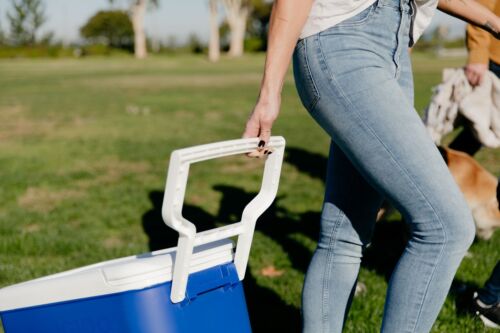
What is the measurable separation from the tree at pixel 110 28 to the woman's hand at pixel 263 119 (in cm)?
8421

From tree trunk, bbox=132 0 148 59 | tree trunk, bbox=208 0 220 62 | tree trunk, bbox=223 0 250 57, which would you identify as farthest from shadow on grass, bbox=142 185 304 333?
tree trunk, bbox=223 0 250 57

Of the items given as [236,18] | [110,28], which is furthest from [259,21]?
[236,18]

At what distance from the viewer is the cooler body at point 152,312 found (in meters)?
1.54

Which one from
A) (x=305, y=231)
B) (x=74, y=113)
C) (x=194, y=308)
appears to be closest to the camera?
(x=194, y=308)

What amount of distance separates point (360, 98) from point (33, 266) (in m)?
2.57

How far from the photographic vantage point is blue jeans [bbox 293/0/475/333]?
1710 mm

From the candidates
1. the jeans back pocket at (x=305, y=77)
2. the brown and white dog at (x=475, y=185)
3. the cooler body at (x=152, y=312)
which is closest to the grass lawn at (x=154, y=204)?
the brown and white dog at (x=475, y=185)

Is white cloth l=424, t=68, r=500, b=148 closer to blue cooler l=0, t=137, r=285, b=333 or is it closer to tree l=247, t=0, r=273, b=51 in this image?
blue cooler l=0, t=137, r=285, b=333

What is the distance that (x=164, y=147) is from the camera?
8.03m

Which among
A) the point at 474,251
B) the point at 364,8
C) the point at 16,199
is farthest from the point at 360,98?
the point at 16,199

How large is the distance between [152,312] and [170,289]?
0.07 metres

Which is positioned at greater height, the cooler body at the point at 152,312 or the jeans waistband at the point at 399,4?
the jeans waistband at the point at 399,4

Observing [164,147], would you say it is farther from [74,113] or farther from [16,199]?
[74,113]

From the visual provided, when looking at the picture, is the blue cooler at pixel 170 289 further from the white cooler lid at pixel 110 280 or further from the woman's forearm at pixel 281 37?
the woman's forearm at pixel 281 37
